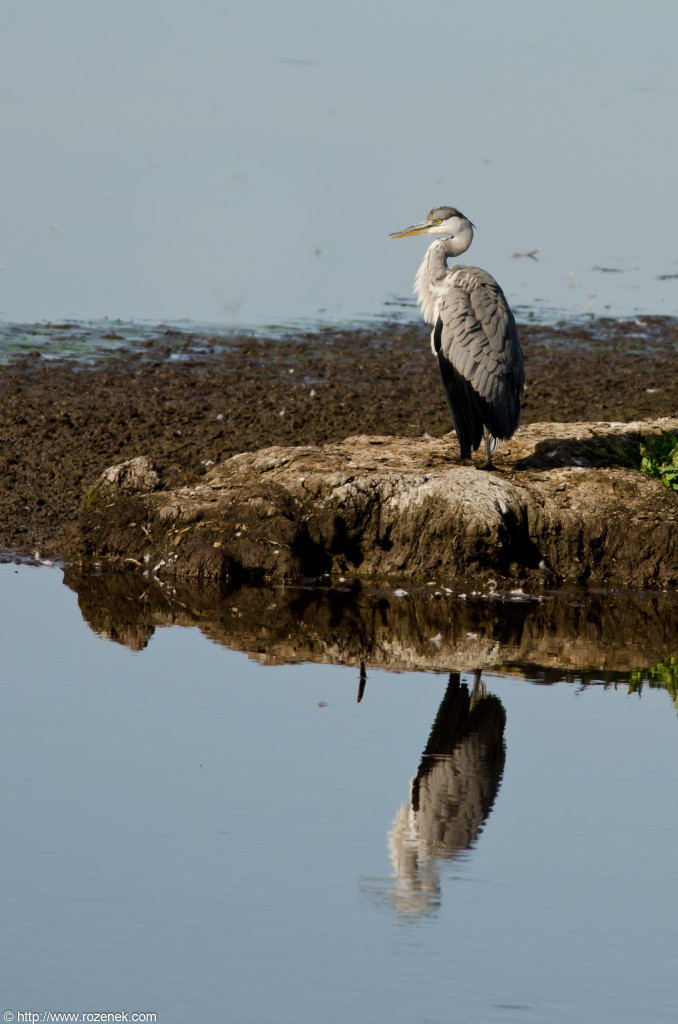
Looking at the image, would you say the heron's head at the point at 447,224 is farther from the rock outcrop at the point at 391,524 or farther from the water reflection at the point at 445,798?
the water reflection at the point at 445,798

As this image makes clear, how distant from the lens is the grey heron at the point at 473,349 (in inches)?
369

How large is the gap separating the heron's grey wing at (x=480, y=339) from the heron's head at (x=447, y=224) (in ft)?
1.94

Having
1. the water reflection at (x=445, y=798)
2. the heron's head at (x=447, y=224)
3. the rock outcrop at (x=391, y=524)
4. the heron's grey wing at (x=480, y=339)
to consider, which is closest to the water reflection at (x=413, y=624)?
the rock outcrop at (x=391, y=524)

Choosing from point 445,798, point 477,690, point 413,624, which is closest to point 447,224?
point 413,624

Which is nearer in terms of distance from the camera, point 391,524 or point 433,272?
point 391,524

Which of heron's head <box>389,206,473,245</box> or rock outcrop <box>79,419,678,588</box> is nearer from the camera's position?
rock outcrop <box>79,419,678,588</box>

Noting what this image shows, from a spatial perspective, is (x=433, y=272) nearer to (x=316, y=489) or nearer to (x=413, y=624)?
(x=316, y=489)

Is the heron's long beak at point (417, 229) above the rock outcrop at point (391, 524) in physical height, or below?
above

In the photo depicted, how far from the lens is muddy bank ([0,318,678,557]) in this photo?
1091 cm

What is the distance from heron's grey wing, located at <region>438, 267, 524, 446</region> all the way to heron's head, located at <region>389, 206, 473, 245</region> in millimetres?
593

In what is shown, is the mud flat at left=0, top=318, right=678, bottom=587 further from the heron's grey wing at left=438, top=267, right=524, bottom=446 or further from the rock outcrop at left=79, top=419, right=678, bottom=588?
the heron's grey wing at left=438, top=267, right=524, bottom=446

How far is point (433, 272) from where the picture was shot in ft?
31.6

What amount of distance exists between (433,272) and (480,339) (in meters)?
0.64

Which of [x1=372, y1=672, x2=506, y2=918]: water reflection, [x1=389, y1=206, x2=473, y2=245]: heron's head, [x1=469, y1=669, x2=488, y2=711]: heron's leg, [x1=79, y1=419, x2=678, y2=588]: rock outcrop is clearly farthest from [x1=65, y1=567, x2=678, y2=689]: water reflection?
[x1=389, y1=206, x2=473, y2=245]: heron's head
